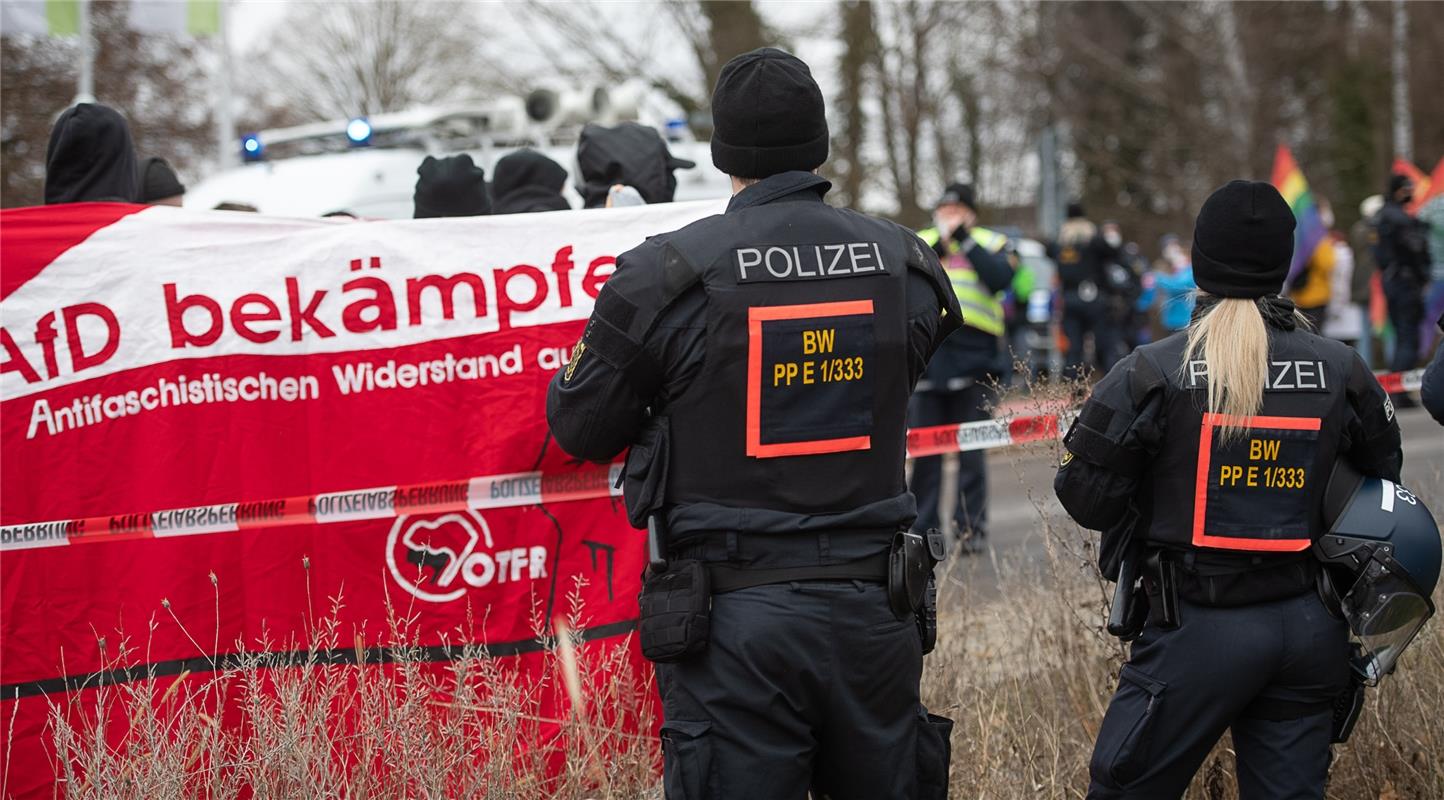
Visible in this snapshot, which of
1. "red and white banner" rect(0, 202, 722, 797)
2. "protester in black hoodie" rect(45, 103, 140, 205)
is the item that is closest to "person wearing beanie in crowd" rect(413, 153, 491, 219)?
"protester in black hoodie" rect(45, 103, 140, 205)

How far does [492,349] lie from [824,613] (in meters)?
1.84

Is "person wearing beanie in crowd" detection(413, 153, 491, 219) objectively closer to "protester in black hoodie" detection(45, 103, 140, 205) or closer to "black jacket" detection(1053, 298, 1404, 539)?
"protester in black hoodie" detection(45, 103, 140, 205)

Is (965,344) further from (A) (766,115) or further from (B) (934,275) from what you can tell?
(A) (766,115)

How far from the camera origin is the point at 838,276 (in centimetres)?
310

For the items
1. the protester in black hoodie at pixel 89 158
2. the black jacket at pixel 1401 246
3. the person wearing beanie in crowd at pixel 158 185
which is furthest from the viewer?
the black jacket at pixel 1401 246

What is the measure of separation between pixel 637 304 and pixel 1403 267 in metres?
11.7

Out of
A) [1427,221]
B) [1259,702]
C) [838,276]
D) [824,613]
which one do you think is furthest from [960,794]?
[1427,221]

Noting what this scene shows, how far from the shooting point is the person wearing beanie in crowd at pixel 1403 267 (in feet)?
42.2

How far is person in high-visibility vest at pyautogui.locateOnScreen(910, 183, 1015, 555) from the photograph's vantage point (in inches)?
318

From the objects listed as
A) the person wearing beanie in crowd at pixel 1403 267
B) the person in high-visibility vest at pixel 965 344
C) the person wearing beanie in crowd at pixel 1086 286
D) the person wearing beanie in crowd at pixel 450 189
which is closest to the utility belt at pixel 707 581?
the person wearing beanie in crowd at pixel 450 189

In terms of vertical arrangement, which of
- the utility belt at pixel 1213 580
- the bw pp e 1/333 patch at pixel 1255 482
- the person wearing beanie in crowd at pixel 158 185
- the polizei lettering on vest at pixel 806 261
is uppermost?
the person wearing beanie in crowd at pixel 158 185

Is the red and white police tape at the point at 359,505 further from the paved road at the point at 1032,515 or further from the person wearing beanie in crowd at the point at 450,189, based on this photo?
the person wearing beanie in crowd at the point at 450,189

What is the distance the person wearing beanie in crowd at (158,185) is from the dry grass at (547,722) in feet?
8.76

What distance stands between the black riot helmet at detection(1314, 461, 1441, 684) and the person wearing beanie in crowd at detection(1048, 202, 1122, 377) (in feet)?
41.0
